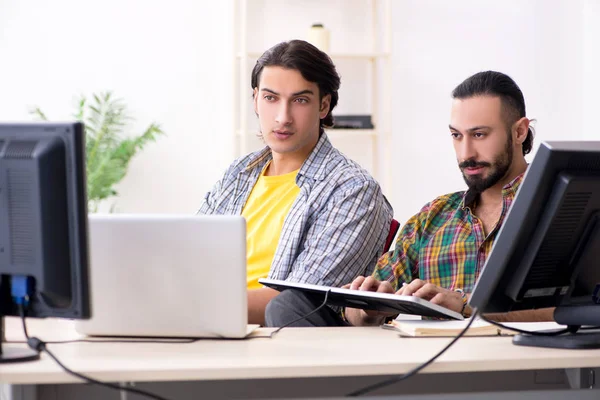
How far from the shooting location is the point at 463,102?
2.54 metres

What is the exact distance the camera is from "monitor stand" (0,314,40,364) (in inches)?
55.4

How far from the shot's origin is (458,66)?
4906 mm

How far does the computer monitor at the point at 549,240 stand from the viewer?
1471 millimetres

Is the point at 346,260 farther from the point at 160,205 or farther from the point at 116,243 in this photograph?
the point at 160,205

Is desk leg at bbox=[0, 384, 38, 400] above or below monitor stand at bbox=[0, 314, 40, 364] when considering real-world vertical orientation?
below

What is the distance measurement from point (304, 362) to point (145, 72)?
347 centimetres

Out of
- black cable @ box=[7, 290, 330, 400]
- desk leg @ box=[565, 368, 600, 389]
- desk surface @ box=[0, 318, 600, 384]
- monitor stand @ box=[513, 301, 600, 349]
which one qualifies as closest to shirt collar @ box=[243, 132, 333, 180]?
black cable @ box=[7, 290, 330, 400]

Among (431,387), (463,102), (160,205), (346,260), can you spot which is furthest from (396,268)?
(160,205)

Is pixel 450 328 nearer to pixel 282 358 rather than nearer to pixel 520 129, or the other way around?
pixel 282 358

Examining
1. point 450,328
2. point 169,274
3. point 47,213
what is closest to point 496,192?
point 450,328

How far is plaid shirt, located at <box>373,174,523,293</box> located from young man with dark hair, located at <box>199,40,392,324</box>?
128 mm

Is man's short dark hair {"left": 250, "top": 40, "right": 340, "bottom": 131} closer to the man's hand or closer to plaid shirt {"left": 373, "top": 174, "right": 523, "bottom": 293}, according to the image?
plaid shirt {"left": 373, "top": 174, "right": 523, "bottom": 293}

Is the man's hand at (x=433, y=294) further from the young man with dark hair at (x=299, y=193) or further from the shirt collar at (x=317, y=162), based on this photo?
the shirt collar at (x=317, y=162)

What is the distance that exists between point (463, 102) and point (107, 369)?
5.09 ft
